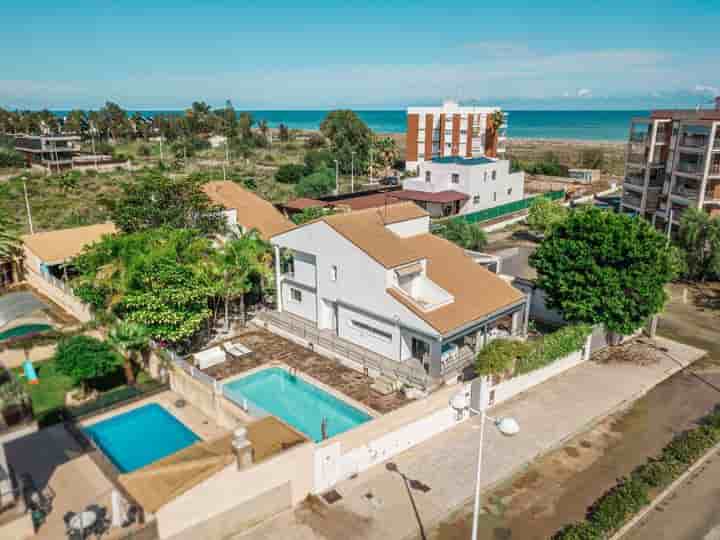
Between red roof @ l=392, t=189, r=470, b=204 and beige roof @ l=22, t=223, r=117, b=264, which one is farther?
red roof @ l=392, t=189, r=470, b=204

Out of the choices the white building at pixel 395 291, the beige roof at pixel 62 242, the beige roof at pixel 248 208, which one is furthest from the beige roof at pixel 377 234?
the beige roof at pixel 62 242

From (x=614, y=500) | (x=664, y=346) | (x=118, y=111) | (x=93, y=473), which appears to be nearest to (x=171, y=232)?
(x=93, y=473)

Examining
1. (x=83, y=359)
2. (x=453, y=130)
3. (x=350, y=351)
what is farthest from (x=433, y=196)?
(x=83, y=359)

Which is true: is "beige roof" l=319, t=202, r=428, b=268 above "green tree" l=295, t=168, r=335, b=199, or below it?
above

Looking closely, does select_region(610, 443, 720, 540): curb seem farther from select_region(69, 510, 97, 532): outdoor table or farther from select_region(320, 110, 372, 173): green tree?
select_region(320, 110, 372, 173): green tree

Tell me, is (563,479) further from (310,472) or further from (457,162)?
(457,162)

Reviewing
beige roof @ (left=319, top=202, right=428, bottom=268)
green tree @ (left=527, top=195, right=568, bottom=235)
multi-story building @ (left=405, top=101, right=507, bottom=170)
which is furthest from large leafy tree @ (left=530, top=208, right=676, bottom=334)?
multi-story building @ (left=405, top=101, right=507, bottom=170)
